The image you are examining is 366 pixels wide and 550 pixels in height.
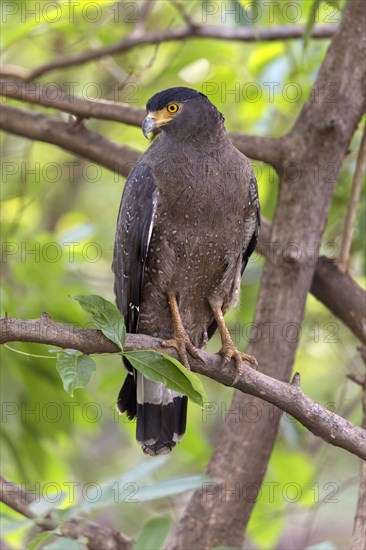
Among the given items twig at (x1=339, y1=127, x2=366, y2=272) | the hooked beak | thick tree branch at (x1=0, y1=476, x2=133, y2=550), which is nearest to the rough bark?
twig at (x1=339, y1=127, x2=366, y2=272)

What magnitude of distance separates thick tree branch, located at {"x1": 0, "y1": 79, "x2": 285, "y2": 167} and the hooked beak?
522mm

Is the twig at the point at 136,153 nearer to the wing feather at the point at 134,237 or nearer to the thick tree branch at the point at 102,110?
the thick tree branch at the point at 102,110

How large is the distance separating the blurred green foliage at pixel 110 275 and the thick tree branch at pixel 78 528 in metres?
0.08

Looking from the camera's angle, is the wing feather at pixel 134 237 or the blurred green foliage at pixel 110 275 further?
the blurred green foliage at pixel 110 275

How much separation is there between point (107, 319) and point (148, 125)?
5.09 ft

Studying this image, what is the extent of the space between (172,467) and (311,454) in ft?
3.56

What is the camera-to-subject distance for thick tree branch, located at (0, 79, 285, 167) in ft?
16.2

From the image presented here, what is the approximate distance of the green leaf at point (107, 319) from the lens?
3.12m

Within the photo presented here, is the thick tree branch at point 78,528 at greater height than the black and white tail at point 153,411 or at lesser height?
lesser

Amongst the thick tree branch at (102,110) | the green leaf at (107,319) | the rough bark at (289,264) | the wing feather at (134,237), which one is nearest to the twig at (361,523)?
the rough bark at (289,264)

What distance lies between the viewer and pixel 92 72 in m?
8.22

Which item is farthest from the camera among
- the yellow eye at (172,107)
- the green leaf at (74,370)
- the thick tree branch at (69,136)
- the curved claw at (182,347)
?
the thick tree branch at (69,136)

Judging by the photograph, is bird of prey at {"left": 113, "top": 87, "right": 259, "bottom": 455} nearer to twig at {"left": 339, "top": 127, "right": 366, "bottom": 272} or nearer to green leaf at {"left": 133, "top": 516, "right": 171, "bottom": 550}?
twig at {"left": 339, "top": 127, "right": 366, "bottom": 272}

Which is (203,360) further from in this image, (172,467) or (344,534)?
(344,534)
